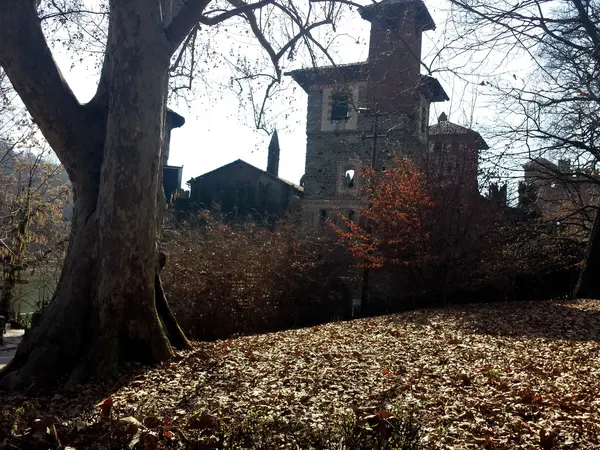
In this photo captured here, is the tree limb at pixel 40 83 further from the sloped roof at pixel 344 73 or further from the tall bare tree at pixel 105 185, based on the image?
the sloped roof at pixel 344 73

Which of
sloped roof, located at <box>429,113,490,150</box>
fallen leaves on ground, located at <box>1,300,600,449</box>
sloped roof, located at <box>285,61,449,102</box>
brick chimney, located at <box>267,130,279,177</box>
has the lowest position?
fallen leaves on ground, located at <box>1,300,600,449</box>

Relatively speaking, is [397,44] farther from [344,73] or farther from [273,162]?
[273,162]

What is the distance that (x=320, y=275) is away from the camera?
637 inches

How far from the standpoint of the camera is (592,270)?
15.2m

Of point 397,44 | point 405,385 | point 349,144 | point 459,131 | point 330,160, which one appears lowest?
point 405,385

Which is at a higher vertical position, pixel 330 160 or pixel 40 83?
pixel 330 160

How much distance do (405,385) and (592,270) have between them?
12121mm

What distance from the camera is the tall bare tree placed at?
628 cm

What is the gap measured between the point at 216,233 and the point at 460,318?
21.9ft

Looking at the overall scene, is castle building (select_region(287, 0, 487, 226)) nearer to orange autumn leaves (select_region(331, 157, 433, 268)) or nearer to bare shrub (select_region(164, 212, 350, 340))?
orange autumn leaves (select_region(331, 157, 433, 268))

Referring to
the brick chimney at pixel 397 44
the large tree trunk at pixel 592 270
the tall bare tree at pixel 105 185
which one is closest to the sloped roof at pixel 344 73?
the brick chimney at pixel 397 44

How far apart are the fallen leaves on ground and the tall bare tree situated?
2.35 feet

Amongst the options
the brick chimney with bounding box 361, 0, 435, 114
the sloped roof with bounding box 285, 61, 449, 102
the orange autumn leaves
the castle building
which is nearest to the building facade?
the castle building

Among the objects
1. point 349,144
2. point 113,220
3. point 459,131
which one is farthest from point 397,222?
point 349,144
